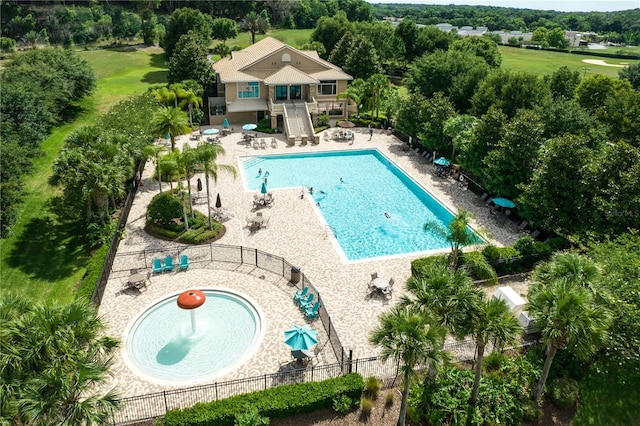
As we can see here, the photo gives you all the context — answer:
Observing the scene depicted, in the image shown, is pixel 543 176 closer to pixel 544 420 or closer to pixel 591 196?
pixel 591 196

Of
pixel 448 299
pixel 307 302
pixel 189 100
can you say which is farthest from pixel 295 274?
pixel 189 100

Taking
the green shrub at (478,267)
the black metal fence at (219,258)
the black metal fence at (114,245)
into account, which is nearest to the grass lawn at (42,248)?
the black metal fence at (114,245)

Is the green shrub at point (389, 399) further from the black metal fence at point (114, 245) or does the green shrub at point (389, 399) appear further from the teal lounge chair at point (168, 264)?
the black metal fence at point (114, 245)

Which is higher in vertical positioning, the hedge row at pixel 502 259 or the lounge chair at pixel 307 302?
the hedge row at pixel 502 259

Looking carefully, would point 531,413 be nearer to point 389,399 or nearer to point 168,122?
point 389,399

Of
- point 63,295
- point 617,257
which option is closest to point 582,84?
point 617,257

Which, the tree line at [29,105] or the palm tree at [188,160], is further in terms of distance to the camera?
the palm tree at [188,160]

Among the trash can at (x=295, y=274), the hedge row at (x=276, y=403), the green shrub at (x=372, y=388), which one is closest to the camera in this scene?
the hedge row at (x=276, y=403)

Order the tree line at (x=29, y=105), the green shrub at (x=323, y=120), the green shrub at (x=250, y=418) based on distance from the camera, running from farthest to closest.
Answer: the green shrub at (x=323, y=120) < the tree line at (x=29, y=105) < the green shrub at (x=250, y=418)
